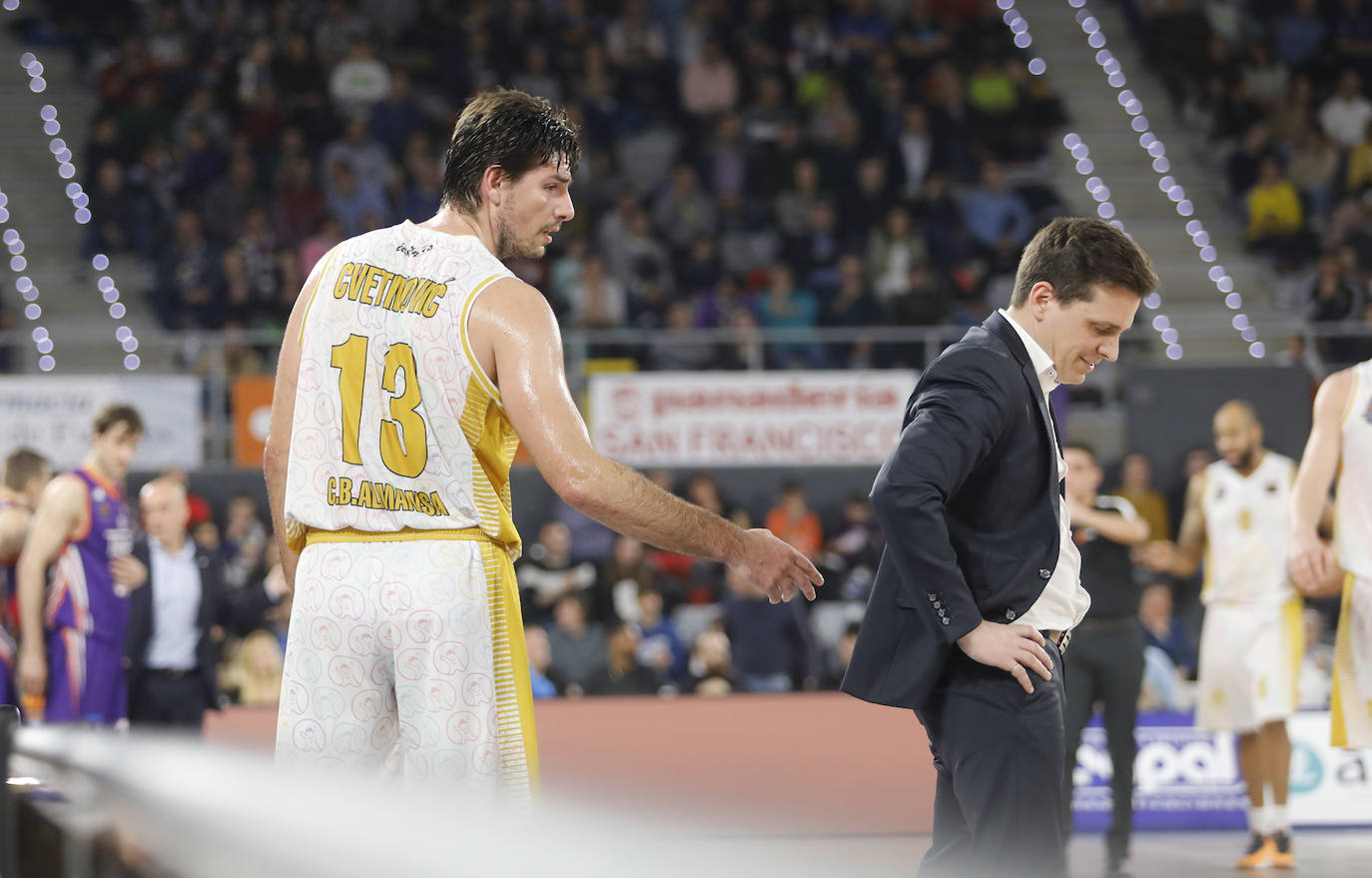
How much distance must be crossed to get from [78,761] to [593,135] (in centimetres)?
1522

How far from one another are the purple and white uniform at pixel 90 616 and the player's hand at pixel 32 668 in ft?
0.68

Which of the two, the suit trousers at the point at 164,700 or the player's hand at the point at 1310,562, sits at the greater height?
the player's hand at the point at 1310,562

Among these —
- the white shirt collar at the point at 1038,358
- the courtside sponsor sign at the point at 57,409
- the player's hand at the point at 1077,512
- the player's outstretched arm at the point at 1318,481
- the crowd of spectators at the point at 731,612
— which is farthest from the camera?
the courtside sponsor sign at the point at 57,409

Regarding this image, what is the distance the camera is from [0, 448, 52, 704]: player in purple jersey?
7.68 m

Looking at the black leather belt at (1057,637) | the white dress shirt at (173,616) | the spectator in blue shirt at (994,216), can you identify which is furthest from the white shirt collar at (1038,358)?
the spectator in blue shirt at (994,216)

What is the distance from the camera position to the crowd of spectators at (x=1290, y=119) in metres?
15.4

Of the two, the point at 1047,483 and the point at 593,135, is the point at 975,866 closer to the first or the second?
the point at 1047,483

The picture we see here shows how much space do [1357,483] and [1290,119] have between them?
12.4 meters

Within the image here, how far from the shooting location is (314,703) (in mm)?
3322

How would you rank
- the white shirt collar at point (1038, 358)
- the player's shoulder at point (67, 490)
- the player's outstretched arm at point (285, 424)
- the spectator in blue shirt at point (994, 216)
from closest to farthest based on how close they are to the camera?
1. the player's outstretched arm at point (285, 424)
2. the white shirt collar at point (1038, 358)
3. the player's shoulder at point (67, 490)
4. the spectator in blue shirt at point (994, 216)

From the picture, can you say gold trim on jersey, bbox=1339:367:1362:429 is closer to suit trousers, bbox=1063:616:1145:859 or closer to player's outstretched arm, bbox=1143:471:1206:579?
suit trousers, bbox=1063:616:1145:859

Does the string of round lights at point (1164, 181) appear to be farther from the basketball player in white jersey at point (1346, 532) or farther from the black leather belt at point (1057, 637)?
the black leather belt at point (1057, 637)

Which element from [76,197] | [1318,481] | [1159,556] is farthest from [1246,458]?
[76,197]

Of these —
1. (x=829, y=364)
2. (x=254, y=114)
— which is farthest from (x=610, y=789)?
(x=254, y=114)
